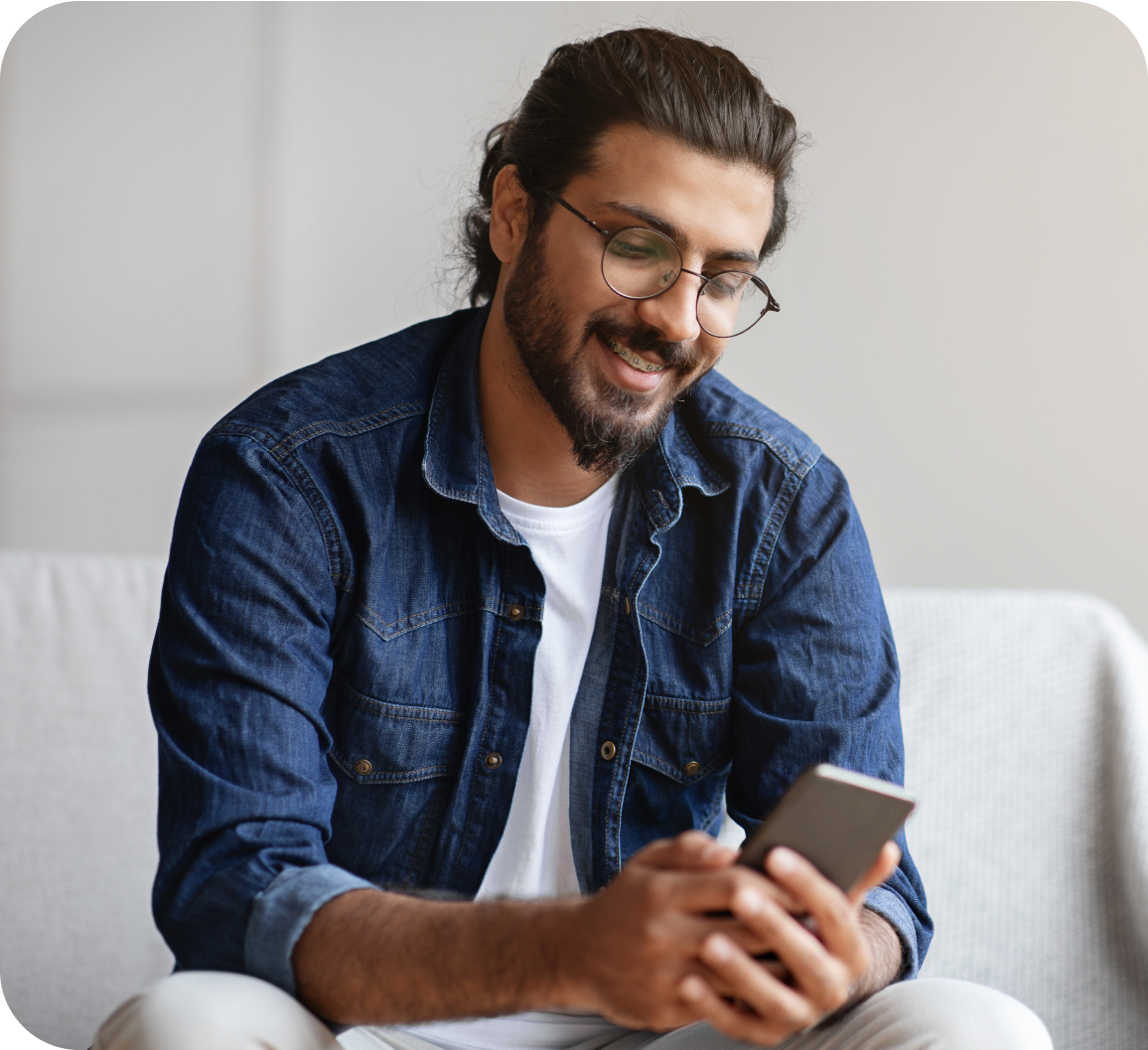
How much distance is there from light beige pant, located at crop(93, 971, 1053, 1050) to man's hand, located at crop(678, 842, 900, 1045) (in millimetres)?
135

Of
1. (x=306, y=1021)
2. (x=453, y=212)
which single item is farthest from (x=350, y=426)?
(x=453, y=212)

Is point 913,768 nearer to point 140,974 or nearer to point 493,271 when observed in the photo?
point 493,271

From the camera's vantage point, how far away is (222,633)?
3.48ft

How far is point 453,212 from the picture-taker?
6.86ft

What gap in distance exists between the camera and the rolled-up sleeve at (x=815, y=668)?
1210 millimetres

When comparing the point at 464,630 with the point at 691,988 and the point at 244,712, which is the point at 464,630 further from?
the point at 691,988

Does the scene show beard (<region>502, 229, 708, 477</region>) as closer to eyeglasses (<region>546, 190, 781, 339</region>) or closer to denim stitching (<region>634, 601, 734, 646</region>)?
eyeglasses (<region>546, 190, 781, 339</region>)

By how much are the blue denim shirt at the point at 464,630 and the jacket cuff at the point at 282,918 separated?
0.23 ft

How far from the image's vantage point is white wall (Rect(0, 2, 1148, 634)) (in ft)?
6.79

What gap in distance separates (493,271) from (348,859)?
82 centimetres

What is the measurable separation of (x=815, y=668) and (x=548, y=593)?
32 cm

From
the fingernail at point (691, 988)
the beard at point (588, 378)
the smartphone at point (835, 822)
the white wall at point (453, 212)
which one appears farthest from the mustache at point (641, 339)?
the white wall at point (453, 212)

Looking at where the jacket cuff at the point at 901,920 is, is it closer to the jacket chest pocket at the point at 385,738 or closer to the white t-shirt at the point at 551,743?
the white t-shirt at the point at 551,743

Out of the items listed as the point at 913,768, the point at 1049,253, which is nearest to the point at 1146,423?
the point at 1049,253
